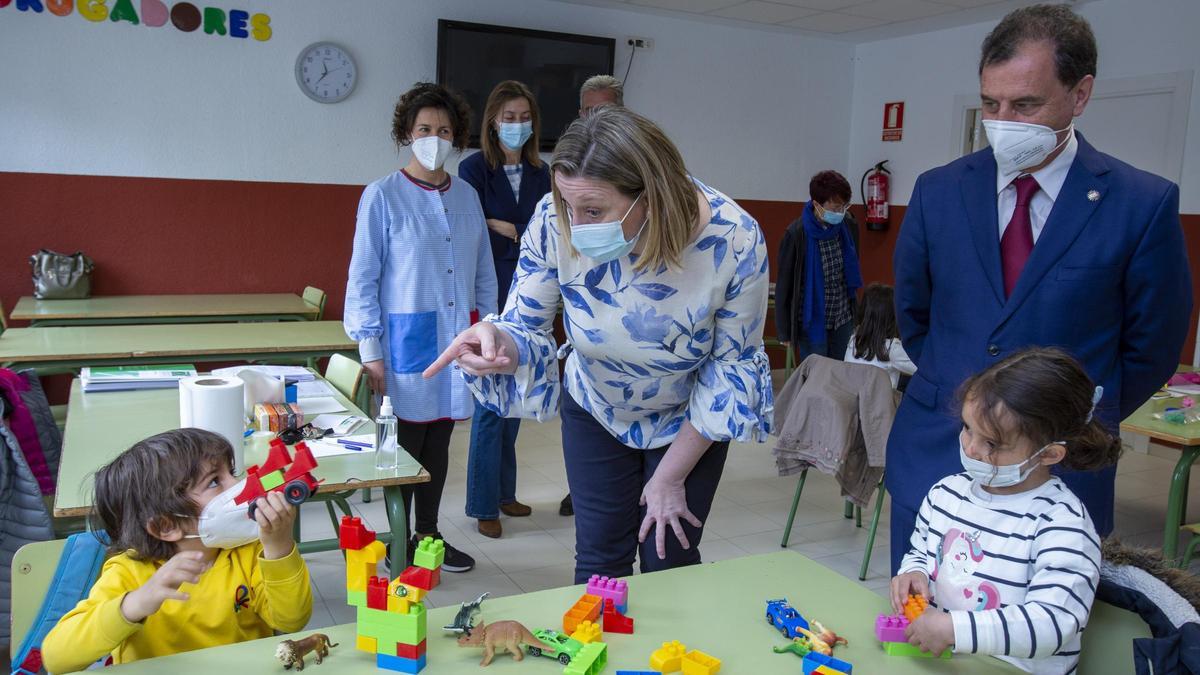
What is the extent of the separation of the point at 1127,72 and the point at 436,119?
472 cm

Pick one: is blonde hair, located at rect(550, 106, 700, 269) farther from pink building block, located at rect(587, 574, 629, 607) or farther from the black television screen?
the black television screen

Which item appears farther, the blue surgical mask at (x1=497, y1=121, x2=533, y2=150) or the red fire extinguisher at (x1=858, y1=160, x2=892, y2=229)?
the red fire extinguisher at (x1=858, y1=160, x2=892, y2=229)

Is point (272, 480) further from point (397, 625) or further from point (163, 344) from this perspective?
point (163, 344)

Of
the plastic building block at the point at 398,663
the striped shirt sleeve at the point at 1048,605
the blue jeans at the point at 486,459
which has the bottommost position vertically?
the blue jeans at the point at 486,459

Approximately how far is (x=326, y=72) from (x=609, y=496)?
4.52 m

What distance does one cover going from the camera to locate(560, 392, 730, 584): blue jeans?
1.85 meters

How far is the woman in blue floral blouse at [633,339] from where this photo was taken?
1.58 m

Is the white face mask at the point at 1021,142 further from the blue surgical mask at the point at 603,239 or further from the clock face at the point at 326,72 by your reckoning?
the clock face at the point at 326,72

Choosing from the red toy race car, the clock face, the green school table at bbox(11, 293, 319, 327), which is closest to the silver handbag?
the green school table at bbox(11, 293, 319, 327)

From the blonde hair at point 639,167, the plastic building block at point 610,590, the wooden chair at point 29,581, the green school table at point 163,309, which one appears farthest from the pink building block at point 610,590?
the green school table at point 163,309

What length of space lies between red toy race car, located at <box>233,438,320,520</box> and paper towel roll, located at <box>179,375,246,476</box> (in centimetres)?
71

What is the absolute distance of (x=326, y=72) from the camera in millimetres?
5605

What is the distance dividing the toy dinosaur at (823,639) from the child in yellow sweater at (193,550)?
770 mm

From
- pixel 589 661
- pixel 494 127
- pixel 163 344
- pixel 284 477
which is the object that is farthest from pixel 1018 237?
pixel 163 344
